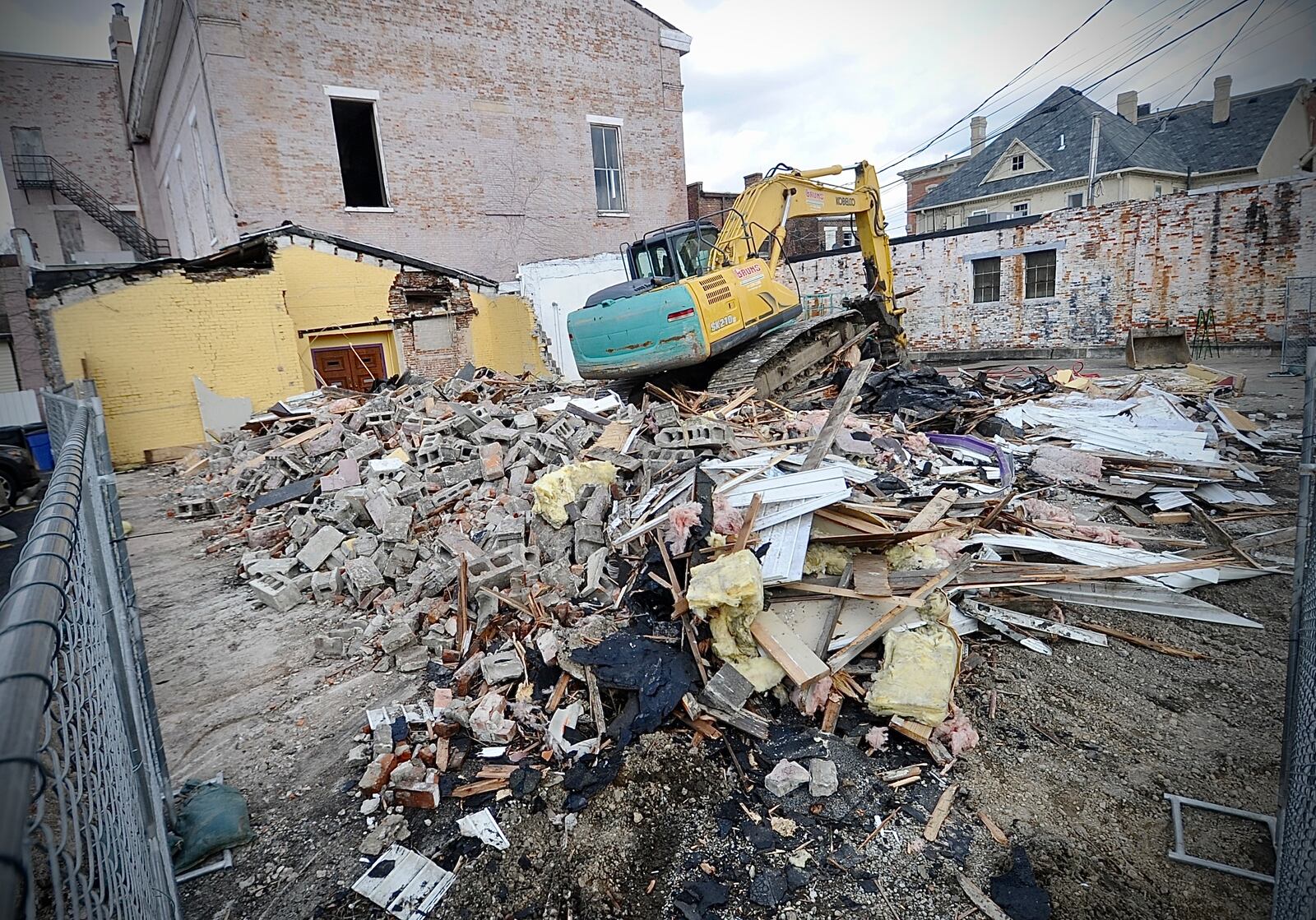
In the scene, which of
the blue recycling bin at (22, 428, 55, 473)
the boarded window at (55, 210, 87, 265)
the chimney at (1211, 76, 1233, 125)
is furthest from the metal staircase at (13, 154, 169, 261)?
the chimney at (1211, 76, 1233, 125)

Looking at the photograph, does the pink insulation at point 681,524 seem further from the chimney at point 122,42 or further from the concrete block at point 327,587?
the chimney at point 122,42

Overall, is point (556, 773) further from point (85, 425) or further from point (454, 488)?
point (454, 488)

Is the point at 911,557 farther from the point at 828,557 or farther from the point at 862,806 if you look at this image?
the point at 862,806

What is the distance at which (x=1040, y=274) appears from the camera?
20188 millimetres

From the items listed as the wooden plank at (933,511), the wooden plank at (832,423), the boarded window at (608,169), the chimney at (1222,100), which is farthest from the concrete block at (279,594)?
the chimney at (1222,100)

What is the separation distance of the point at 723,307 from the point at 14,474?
12.0 meters

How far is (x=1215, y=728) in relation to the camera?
3570 mm

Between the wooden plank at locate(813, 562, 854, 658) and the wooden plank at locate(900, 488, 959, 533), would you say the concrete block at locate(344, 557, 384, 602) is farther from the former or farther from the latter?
the wooden plank at locate(900, 488, 959, 533)

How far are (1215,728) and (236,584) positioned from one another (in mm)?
8219

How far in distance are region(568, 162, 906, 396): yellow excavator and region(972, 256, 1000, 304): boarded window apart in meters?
11.8

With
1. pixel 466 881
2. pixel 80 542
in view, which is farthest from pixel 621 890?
pixel 80 542

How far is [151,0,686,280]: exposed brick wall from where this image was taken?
14.6 meters

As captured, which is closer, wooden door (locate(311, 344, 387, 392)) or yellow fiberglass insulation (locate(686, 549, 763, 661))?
yellow fiberglass insulation (locate(686, 549, 763, 661))

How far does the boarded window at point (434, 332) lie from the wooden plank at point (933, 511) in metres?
12.9
